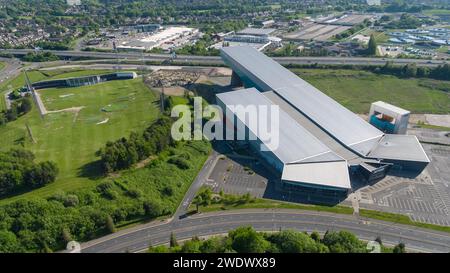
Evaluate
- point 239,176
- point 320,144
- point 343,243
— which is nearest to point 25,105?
point 239,176

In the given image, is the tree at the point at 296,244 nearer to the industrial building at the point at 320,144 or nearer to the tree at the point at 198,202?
the industrial building at the point at 320,144

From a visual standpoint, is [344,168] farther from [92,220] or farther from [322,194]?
[92,220]

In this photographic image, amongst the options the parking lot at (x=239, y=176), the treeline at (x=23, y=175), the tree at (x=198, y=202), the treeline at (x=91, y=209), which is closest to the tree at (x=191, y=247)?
the tree at (x=198, y=202)

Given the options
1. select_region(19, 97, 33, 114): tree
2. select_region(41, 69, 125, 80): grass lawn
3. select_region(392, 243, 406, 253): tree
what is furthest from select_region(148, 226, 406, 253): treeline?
select_region(41, 69, 125, 80): grass lawn

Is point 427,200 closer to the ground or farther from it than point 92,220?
closer to the ground

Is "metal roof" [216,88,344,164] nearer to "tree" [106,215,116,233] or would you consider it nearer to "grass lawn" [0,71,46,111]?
Answer: "tree" [106,215,116,233]

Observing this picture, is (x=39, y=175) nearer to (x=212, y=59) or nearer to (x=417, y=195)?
(x=417, y=195)

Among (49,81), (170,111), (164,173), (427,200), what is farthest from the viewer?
(49,81)
